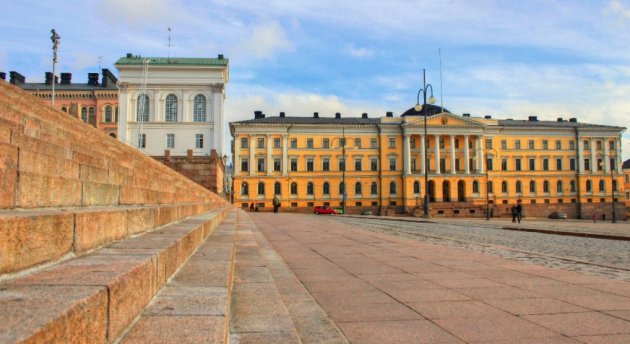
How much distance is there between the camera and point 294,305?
498 centimetres

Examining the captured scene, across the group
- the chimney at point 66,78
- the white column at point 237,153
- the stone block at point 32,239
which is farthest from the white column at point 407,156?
the stone block at point 32,239

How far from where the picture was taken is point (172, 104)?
63.5 meters

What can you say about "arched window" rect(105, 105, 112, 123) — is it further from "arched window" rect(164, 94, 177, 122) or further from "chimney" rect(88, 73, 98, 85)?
"arched window" rect(164, 94, 177, 122)

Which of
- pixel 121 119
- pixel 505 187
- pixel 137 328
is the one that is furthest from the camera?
pixel 505 187

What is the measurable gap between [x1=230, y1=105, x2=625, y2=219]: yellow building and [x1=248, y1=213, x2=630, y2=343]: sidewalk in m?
61.0

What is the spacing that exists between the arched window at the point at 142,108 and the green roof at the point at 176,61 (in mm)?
4404

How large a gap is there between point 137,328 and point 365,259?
6.75 meters

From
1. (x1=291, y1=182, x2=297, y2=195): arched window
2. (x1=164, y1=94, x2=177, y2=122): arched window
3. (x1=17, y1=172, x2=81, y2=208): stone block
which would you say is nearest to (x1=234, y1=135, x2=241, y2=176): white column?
(x1=291, y1=182, x2=297, y2=195): arched window

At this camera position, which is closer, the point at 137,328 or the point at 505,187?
the point at 137,328

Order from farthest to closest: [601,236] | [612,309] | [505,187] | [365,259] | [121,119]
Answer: [505,187] < [121,119] < [601,236] < [365,259] < [612,309]

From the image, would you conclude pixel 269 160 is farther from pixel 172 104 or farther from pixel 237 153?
pixel 172 104

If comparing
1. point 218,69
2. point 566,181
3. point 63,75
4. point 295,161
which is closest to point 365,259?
point 218,69

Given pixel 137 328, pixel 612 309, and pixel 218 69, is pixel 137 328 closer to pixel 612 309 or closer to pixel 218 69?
pixel 612 309

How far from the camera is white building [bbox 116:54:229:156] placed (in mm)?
61625
